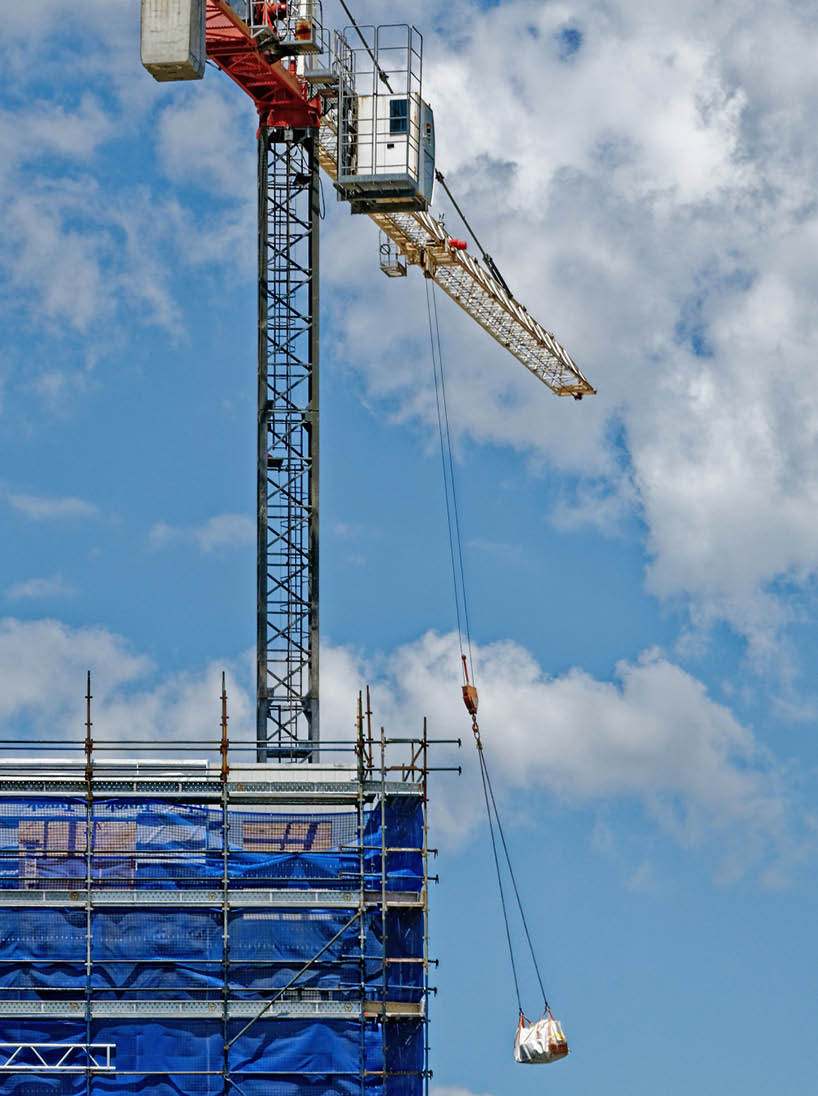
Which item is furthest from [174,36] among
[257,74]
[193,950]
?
[193,950]

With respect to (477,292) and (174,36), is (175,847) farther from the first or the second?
(477,292)

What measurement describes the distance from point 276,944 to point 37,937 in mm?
5917

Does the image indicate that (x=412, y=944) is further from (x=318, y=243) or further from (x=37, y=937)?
(x=318, y=243)

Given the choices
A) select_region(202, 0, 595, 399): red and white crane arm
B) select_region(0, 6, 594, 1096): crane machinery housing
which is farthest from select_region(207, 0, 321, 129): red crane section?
select_region(0, 6, 594, 1096): crane machinery housing

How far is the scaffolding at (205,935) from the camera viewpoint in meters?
65.5

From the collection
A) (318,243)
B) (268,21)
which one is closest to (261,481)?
(318,243)

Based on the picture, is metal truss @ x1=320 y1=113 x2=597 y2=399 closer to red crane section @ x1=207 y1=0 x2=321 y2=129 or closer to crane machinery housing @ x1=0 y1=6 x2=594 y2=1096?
red crane section @ x1=207 y1=0 x2=321 y2=129

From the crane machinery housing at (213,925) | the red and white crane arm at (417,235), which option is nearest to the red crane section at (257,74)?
the red and white crane arm at (417,235)

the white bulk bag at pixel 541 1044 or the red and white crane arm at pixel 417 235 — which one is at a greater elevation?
the red and white crane arm at pixel 417 235

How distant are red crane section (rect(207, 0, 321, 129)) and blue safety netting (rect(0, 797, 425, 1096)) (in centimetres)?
2738

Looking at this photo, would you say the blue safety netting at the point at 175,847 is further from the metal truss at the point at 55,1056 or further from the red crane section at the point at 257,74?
the red crane section at the point at 257,74

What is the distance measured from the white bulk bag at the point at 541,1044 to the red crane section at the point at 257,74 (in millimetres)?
31261

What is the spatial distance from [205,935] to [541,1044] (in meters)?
10.7

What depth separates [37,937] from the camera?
216 feet
